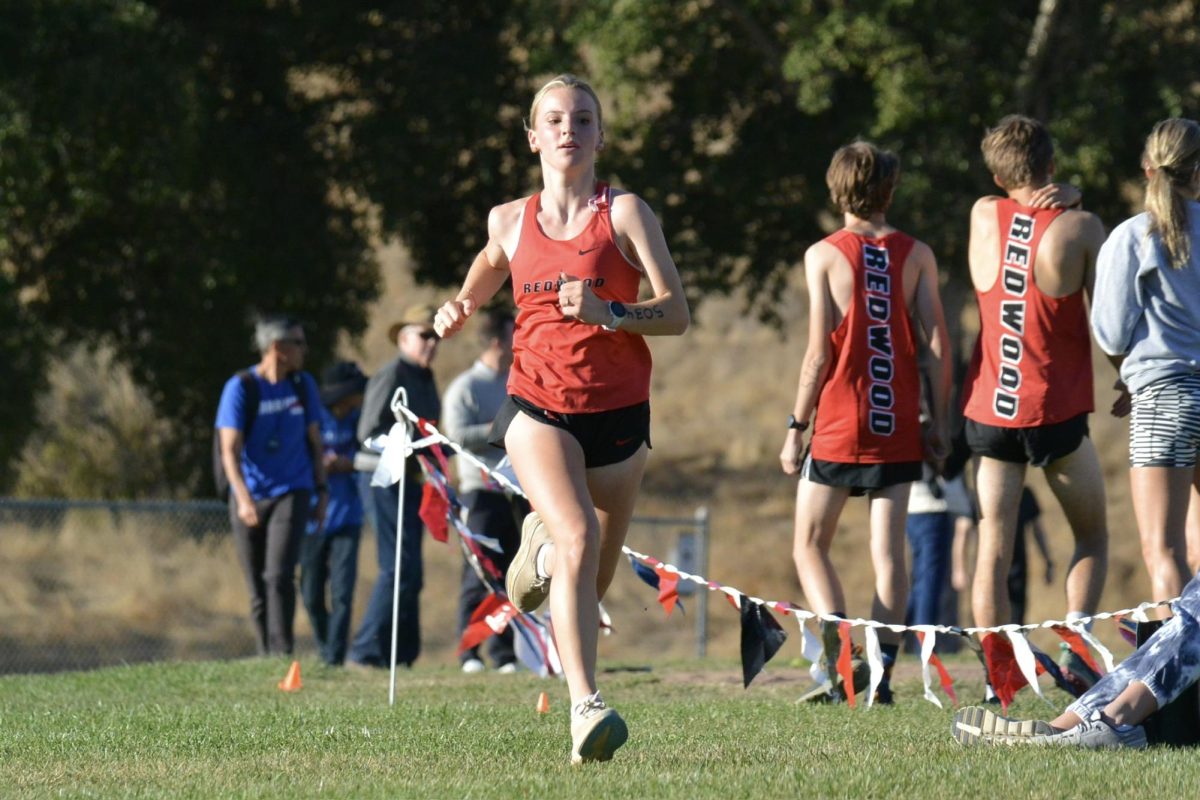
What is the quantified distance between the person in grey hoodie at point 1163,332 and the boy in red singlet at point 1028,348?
20.7 inches

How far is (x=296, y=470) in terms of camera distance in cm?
1122

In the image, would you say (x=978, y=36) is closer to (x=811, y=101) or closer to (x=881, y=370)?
(x=811, y=101)

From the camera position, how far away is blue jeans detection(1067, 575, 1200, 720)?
5496mm

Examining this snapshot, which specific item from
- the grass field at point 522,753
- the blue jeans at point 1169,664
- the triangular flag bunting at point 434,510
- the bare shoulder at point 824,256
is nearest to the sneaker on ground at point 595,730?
the grass field at point 522,753

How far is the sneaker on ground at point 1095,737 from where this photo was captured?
17.8ft

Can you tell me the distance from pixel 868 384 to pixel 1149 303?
4.21 ft

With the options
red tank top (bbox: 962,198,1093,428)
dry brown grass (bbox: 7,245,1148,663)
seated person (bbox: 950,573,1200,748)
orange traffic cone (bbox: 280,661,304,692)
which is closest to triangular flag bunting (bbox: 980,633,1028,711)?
red tank top (bbox: 962,198,1093,428)

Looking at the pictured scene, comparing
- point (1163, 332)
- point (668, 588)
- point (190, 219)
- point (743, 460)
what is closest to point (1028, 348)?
point (1163, 332)

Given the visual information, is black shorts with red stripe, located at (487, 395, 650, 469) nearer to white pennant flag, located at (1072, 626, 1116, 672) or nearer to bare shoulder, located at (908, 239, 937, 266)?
white pennant flag, located at (1072, 626, 1116, 672)

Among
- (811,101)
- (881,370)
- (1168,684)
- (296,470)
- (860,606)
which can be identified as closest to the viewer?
(1168,684)

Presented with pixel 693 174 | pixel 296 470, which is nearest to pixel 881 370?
pixel 296 470

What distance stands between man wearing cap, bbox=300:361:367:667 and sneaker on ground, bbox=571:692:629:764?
661cm

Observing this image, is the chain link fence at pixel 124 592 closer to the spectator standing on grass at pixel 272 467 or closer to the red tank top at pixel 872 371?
the spectator standing on grass at pixel 272 467

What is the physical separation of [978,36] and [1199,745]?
13.9 m
